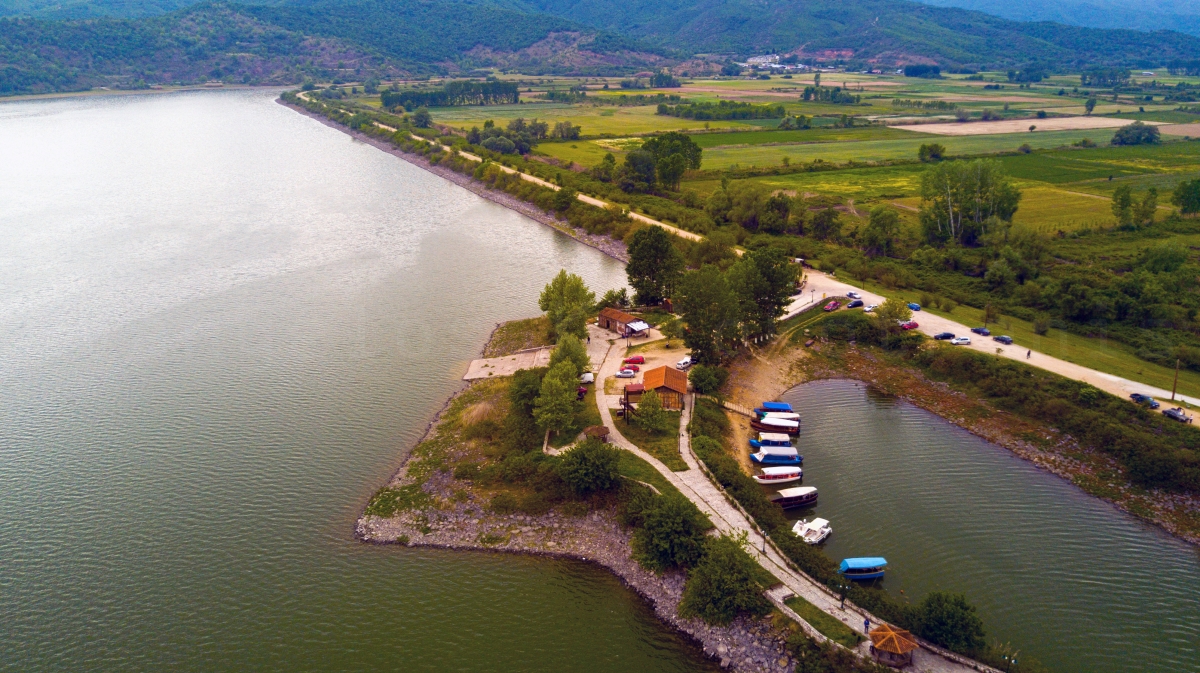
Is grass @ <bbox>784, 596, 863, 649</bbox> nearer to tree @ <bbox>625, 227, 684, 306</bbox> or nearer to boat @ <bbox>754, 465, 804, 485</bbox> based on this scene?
boat @ <bbox>754, 465, 804, 485</bbox>

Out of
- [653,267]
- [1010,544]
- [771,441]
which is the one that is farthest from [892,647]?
[653,267]

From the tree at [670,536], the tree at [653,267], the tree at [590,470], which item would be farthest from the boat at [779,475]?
the tree at [653,267]

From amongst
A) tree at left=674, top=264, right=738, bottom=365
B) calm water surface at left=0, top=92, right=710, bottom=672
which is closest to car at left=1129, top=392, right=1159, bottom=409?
tree at left=674, top=264, right=738, bottom=365

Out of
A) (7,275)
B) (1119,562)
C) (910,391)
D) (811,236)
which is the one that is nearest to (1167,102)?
(811,236)

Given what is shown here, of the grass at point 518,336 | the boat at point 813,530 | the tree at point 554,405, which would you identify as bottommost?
the boat at point 813,530

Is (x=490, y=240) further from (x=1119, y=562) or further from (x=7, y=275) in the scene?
(x=1119, y=562)

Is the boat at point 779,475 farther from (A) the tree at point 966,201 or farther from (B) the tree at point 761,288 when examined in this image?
(A) the tree at point 966,201
